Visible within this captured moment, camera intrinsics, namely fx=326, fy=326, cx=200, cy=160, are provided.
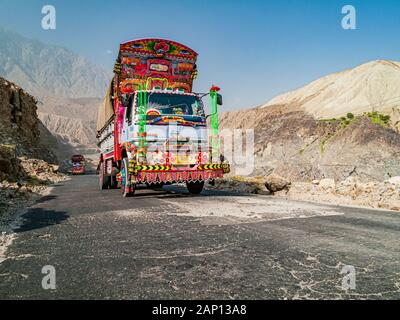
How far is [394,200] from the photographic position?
761cm

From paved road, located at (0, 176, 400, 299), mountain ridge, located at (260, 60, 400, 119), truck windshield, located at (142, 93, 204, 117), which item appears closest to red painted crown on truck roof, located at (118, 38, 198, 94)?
truck windshield, located at (142, 93, 204, 117)

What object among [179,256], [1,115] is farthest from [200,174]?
[1,115]

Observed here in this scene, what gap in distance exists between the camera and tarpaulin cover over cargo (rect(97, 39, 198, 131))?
33.9ft

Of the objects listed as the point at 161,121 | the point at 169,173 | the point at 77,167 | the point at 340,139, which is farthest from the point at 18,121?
the point at 169,173

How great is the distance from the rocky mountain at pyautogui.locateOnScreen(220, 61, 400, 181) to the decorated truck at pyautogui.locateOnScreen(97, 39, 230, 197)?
19956 millimetres

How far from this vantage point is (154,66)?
10547mm

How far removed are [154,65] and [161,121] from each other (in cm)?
248

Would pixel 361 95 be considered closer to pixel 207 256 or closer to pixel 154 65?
pixel 154 65

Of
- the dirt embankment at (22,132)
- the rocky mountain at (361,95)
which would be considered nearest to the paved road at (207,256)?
the dirt embankment at (22,132)

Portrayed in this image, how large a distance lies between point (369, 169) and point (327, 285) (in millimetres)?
25982

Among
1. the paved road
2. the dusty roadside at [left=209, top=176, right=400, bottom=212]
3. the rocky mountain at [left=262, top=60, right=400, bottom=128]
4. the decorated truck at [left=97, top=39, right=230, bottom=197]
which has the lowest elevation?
the paved road

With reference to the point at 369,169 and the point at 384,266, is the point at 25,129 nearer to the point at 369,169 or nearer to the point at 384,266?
the point at 369,169

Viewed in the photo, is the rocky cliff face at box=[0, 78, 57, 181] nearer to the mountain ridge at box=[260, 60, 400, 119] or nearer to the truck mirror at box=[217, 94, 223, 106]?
the truck mirror at box=[217, 94, 223, 106]

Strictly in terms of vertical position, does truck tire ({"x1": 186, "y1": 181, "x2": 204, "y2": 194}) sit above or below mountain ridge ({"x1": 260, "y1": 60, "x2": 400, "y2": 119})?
below
